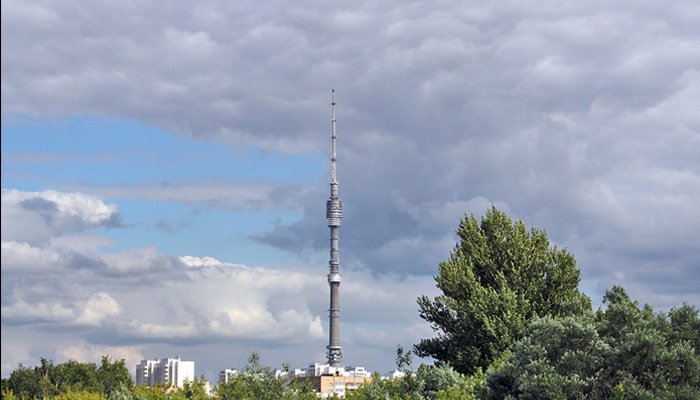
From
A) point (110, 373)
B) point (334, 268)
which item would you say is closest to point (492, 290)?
point (110, 373)

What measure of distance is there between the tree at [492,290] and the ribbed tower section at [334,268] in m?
126

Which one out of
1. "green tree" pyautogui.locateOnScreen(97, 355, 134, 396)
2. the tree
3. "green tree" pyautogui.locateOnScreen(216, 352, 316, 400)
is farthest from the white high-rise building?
"green tree" pyautogui.locateOnScreen(216, 352, 316, 400)

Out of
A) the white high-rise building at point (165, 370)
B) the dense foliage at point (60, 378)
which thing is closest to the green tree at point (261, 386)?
the dense foliage at point (60, 378)

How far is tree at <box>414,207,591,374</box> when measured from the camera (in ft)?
Answer: 180

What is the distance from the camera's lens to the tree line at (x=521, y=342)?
36250mm

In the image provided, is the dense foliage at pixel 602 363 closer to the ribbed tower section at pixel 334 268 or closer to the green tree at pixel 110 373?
the green tree at pixel 110 373

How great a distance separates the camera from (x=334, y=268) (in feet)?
615

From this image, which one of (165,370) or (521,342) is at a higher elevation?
(165,370)

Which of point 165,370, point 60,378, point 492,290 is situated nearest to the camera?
point 492,290

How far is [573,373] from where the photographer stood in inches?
1426

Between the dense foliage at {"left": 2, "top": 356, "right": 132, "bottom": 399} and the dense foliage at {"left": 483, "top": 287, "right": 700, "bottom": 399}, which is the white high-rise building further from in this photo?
the dense foliage at {"left": 483, "top": 287, "right": 700, "bottom": 399}

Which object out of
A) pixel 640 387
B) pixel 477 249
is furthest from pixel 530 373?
pixel 477 249

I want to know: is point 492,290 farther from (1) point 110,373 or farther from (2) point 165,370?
(2) point 165,370

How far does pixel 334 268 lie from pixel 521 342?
14994cm
